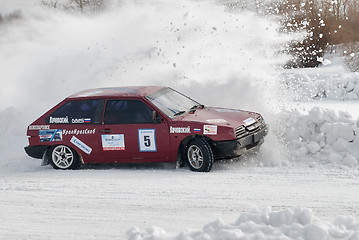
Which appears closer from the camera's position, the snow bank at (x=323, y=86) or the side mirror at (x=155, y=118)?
the side mirror at (x=155, y=118)

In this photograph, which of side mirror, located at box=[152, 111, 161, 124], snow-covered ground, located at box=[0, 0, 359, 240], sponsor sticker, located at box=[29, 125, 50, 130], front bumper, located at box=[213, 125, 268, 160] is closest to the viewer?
snow-covered ground, located at box=[0, 0, 359, 240]

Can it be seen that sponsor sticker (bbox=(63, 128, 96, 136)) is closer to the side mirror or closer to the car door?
the car door

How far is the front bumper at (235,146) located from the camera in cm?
713

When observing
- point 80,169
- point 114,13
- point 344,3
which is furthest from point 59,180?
point 344,3

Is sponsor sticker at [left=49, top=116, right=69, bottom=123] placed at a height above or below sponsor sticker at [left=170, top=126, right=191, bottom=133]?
above

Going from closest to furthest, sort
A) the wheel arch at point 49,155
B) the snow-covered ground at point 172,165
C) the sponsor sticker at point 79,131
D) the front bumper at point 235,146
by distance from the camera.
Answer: the snow-covered ground at point 172,165 < the front bumper at point 235,146 < the sponsor sticker at point 79,131 < the wheel arch at point 49,155

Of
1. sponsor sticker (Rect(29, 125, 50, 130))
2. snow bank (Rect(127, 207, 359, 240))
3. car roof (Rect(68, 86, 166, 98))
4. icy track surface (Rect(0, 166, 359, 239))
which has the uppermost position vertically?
car roof (Rect(68, 86, 166, 98))

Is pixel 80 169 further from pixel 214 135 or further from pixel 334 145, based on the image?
pixel 334 145

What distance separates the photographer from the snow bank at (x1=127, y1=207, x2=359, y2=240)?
3990 millimetres

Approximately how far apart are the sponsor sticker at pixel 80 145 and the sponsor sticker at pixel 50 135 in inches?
10.5

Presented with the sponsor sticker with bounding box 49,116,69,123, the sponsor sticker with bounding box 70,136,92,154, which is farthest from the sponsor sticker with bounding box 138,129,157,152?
the sponsor sticker with bounding box 49,116,69,123

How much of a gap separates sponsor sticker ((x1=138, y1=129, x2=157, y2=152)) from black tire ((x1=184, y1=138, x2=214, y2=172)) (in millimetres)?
544

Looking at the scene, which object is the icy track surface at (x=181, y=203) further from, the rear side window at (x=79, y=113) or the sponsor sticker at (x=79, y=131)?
the rear side window at (x=79, y=113)

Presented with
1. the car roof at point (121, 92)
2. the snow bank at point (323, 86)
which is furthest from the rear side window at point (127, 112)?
the snow bank at point (323, 86)
